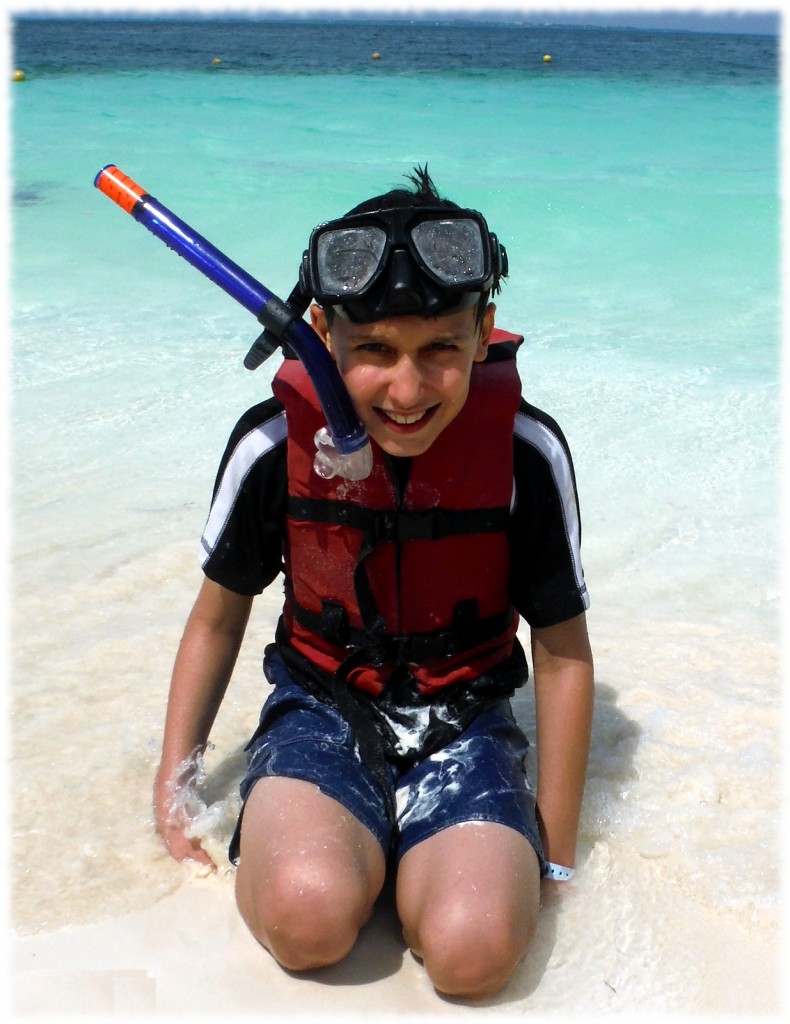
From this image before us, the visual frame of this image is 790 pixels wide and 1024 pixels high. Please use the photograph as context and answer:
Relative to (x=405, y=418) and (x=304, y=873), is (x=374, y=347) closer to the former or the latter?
(x=405, y=418)

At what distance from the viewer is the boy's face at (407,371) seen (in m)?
2.25

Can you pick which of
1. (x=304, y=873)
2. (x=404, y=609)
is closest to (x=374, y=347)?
(x=404, y=609)

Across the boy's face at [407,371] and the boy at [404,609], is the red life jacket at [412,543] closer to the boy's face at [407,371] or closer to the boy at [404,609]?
the boy at [404,609]

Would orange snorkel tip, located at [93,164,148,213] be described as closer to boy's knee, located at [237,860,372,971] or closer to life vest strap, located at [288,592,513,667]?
life vest strap, located at [288,592,513,667]

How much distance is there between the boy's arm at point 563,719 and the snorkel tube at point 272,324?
0.61 meters

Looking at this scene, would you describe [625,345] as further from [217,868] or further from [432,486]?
[217,868]

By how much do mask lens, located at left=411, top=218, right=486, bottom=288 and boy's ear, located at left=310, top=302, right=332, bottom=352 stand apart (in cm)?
27

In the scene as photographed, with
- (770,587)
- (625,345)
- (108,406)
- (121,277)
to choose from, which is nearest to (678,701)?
(770,587)

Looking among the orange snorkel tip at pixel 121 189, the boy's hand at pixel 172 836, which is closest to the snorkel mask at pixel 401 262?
the orange snorkel tip at pixel 121 189

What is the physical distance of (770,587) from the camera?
3.76 m

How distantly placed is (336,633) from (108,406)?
9.93ft

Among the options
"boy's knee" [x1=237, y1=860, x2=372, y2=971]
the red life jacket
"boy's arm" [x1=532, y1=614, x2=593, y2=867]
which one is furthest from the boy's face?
"boy's knee" [x1=237, y1=860, x2=372, y2=971]

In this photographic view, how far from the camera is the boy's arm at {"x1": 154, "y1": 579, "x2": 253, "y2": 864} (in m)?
2.62

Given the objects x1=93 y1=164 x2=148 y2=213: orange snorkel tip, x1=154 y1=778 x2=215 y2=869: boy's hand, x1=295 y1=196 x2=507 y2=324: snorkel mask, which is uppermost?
x1=93 y1=164 x2=148 y2=213: orange snorkel tip
